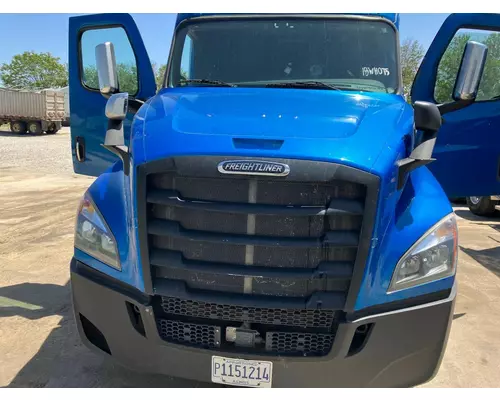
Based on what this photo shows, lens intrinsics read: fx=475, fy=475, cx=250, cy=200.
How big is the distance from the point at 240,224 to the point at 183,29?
238 cm

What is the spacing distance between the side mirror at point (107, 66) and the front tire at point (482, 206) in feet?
25.7

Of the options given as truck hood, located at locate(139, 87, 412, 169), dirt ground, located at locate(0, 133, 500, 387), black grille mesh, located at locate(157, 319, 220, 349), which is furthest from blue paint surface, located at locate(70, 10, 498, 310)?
dirt ground, located at locate(0, 133, 500, 387)

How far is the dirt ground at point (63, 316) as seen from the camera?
3.35 metres

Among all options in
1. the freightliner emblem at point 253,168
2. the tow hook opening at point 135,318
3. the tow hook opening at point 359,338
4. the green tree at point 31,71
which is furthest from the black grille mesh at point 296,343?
the green tree at point 31,71

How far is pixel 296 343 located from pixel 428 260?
0.82 meters

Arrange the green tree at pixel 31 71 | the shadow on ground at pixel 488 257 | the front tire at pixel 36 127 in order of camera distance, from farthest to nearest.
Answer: the green tree at pixel 31 71 < the front tire at pixel 36 127 < the shadow on ground at pixel 488 257

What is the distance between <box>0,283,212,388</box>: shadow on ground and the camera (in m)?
3.24

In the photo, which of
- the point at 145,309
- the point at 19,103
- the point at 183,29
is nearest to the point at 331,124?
the point at 145,309

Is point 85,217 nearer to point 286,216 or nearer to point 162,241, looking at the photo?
point 162,241

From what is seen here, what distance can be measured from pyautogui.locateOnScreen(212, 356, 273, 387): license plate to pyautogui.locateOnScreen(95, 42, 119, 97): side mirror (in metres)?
2.32

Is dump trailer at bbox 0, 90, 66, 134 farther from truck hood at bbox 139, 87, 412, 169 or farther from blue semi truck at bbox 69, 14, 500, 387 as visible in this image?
blue semi truck at bbox 69, 14, 500, 387

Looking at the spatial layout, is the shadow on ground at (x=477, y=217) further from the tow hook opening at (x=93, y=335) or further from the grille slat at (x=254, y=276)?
the tow hook opening at (x=93, y=335)

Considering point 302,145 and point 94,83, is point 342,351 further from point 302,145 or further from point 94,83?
point 94,83

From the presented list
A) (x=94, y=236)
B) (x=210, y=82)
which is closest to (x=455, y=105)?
(x=210, y=82)
